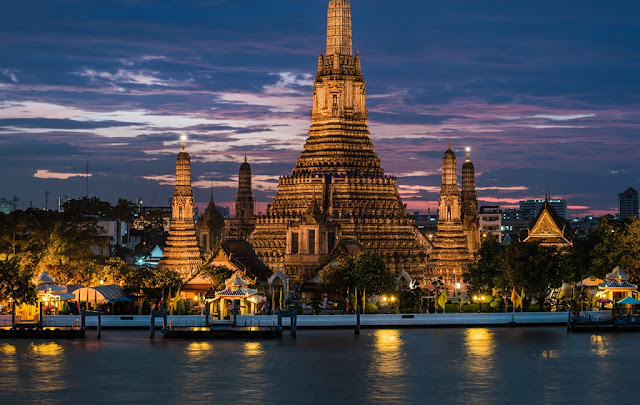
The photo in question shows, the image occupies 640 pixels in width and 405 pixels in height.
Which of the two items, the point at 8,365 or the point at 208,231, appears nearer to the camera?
the point at 8,365

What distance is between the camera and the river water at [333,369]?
200ft

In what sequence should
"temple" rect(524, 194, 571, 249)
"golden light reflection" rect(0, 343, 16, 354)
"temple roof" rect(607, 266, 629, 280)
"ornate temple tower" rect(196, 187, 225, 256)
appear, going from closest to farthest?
"golden light reflection" rect(0, 343, 16, 354) → "temple roof" rect(607, 266, 629, 280) → "temple" rect(524, 194, 571, 249) → "ornate temple tower" rect(196, 187, 225, 256)

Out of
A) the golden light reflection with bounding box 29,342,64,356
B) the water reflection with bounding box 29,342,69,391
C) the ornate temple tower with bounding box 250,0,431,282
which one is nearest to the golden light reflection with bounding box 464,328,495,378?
the water reflection with bounding box 29,342,69,391

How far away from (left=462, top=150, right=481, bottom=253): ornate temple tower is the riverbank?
3781cm

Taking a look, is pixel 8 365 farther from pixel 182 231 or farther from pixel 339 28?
pixel 339 28

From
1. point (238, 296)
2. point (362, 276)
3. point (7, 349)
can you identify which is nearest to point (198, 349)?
point (238, 296)

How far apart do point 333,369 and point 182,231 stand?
4584 cm

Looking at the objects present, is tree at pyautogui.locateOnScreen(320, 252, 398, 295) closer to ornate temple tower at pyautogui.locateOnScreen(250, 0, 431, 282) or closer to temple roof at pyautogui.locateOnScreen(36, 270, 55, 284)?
ornate temple tower at pyautogui.locateOnScreen(250, 0, 431, 282)

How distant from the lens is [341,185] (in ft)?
399

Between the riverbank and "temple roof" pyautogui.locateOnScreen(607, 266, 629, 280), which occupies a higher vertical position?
"temple roof" pyautogui.locateOnScreen(607, 266, 629, 280)

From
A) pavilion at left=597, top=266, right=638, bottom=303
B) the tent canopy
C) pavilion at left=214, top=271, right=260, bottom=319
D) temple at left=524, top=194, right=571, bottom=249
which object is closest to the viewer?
the tent canopy

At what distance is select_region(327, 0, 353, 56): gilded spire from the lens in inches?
4843

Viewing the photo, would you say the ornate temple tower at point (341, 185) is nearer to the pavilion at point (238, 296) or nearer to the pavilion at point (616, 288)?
the pavilion at point (238, 296)

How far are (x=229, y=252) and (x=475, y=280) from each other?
17.6 metres
